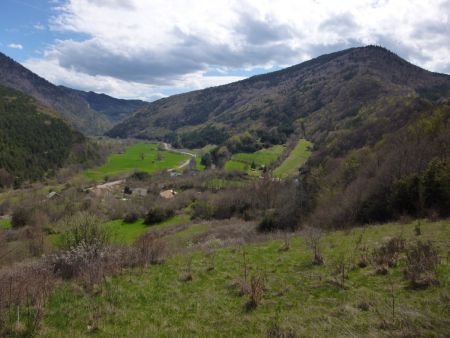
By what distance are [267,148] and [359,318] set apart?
470ft

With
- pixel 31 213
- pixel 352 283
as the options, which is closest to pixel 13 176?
pixel 31 213

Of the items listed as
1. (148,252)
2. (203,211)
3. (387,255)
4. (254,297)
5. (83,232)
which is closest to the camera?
(254,297)

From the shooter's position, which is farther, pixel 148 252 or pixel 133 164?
pixel 133 164

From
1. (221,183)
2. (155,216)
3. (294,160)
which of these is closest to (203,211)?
(155,216)

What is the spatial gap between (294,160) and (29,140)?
10545 centimetres

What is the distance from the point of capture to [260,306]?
942 cm

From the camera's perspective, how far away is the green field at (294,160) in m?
100

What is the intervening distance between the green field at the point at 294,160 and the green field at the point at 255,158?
25.1ft

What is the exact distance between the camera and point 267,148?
491 ft

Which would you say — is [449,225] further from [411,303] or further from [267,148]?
[267,148]

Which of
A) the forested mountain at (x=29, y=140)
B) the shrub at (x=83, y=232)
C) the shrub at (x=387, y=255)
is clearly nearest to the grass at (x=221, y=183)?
the shrub at (x=83, y=232)

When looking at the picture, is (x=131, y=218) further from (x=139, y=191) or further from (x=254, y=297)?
(x=254, y=297)

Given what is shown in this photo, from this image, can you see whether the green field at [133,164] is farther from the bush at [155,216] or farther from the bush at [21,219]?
the bush at [155,216]

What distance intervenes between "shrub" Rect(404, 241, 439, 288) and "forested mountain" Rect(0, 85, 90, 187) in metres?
126
